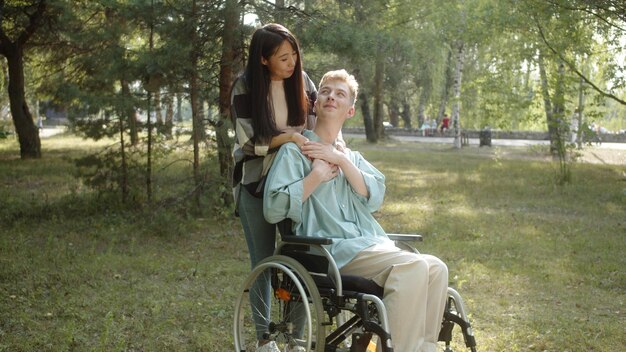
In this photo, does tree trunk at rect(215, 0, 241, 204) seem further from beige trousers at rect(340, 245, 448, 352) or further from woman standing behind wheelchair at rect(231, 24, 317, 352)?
beige trousers at rect(340, 245, 448, 352)

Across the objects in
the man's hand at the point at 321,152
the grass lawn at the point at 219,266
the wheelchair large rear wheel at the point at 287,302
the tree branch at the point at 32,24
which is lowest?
the grass lawn at the point at 219,266

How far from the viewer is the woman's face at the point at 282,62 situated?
12.1 feet

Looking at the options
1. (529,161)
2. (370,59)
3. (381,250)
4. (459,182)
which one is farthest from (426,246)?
(529,161)

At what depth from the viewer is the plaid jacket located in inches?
146

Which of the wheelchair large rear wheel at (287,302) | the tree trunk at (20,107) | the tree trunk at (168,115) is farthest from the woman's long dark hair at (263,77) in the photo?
the tree trunk at (20,107)

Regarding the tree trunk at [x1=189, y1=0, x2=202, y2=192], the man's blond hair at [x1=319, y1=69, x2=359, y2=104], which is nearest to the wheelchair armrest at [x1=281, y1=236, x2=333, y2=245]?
the man's blond hair at [x1=319, y1=69, x2=359, y2=104]

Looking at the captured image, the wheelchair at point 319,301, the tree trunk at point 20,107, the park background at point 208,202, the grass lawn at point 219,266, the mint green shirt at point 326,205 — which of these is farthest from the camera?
the tree trunk at point 20,107

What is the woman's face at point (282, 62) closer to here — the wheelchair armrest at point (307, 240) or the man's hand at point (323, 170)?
the man's hand at point (323, 170)

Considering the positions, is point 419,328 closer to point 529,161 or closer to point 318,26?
point 318,26

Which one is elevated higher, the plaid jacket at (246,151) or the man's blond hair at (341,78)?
the man's blond hair at (341,78)

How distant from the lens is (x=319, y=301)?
3305 millimetres

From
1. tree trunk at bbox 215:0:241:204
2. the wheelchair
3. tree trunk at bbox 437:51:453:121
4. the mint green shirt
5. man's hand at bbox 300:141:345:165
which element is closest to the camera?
the wheelchair

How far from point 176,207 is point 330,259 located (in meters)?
5.55

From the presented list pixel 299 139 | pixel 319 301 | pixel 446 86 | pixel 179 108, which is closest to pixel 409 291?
pixel 319 301
